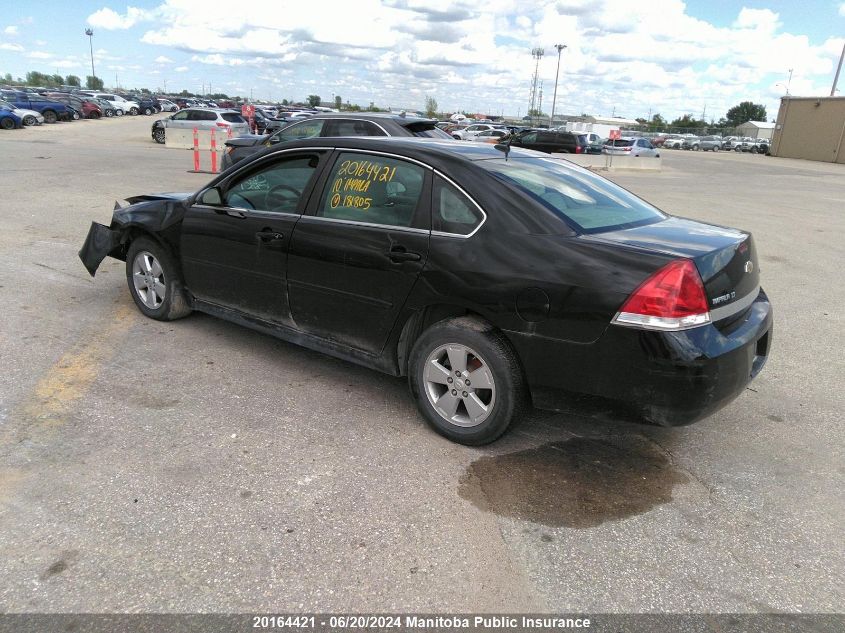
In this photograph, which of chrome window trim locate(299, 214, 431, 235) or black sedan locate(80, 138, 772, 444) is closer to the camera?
black sedan locate(80, 138, 772, 444)

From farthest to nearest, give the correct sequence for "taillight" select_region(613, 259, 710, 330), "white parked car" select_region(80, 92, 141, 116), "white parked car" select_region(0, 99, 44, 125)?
"white parked car" select_region(80, 92, 141, 116)
"white parked car" select_region(0, 99, 44, 125)
"taillight" select_region(613, 259, 710, 330)

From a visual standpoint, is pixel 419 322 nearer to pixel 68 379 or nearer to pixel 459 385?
pixel 459 385

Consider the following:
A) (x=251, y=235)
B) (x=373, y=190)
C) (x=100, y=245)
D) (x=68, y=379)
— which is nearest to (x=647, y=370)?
(x=373, y=190)

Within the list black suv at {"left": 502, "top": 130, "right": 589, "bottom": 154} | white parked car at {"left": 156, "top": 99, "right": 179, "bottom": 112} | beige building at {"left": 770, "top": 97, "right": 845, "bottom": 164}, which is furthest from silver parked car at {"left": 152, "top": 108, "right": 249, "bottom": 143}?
white parked car at {"left": 156, "top": 99, "right": 179, "bottom": 112}

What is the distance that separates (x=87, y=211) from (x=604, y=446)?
371 inches

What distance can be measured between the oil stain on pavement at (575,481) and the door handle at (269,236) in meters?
1.91

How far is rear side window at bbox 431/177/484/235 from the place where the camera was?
11.1ft

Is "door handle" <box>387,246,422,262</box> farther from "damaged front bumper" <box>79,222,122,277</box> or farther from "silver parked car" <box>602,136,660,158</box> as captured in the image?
"silver parked car" <box>602,136,660,158</box>

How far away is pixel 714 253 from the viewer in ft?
10.2

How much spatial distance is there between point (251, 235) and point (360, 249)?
991 mm

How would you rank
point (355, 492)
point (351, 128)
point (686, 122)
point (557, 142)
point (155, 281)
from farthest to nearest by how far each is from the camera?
point (686, 122) < point (557, 142) < point (351, 128) < point (155, 281) < point (355, 492)

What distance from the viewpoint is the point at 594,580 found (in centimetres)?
251

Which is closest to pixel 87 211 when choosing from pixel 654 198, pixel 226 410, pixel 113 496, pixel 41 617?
pixel 226 410

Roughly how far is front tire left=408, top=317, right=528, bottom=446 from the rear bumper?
0.11 m
